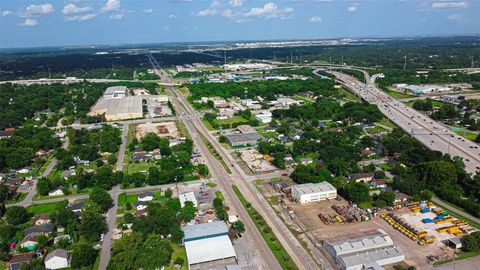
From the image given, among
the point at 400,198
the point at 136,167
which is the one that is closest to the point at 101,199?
the point at 136,167

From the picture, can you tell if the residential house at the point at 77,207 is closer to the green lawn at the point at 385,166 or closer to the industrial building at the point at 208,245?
the industrial building at the point at 208,245

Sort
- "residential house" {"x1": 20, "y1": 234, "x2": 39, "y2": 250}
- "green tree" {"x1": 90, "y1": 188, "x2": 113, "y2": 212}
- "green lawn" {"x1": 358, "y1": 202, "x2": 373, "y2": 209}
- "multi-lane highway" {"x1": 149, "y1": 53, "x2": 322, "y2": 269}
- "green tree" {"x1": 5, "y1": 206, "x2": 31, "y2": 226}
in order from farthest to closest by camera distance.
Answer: "green lawn" {"x1": 358, "y1": 202, "x2": 373, "y2": 209}
"green tree" {"x1": 90, "y1": 188, "x2": 113, "y2": 212}
"green tree" {"x1": 5, "y1": 206, "x2": 31, "y2": 226}
"residential house" {"x1": 20, "y1": 234, "x2": 39, "y2": 250}
"multi-lane highway" {"x1": 149, "y1": 53, "x2": 322, "y2": 269}

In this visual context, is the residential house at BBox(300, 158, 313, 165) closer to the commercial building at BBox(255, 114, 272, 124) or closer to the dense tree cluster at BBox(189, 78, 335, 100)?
the commercial building at BBox(255, 114, 272, 124)

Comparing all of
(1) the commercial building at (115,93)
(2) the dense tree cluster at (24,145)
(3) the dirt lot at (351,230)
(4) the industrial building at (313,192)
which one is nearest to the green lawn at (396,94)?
(4) the industrial building at (313,192)

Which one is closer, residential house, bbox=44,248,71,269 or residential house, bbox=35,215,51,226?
residential house, bbox=44,248,71,269

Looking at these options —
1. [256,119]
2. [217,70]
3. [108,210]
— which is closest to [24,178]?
[108,210]

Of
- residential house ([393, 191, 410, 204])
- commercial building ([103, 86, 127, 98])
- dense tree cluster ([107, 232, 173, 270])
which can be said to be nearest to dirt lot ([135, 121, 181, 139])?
commercial building ([103, 86, 127, 98])

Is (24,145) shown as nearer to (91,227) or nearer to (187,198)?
(91,227)
